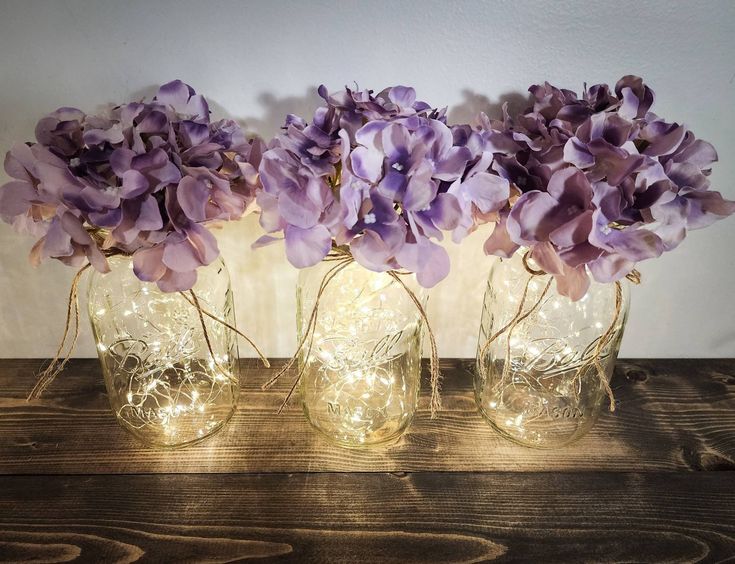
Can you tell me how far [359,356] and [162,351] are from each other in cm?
27

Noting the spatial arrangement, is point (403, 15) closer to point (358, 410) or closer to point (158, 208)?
point (158, 208)

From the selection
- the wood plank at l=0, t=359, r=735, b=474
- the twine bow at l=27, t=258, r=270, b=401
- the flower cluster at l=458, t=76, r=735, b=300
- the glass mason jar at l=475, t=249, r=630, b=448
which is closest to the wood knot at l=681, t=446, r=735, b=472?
the wood plank at l=0, t=359, r=735, b=474

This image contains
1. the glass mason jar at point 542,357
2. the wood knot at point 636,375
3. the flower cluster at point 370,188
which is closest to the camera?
the flower cluster at point 370,188

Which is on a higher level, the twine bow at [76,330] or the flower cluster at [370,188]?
the flower cluster at [370,188]

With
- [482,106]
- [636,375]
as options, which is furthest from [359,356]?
[636,375]

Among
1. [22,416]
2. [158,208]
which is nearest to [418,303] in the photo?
[158,208]

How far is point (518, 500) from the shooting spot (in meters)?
0.71

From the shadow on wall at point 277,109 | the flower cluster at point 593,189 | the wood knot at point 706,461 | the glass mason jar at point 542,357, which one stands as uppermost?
the shadow on wall at point 277,109

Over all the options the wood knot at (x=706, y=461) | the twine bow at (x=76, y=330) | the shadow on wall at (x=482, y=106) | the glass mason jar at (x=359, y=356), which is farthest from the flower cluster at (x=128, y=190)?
the wood knot at (x=706, y=461)

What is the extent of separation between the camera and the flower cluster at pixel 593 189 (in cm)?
59

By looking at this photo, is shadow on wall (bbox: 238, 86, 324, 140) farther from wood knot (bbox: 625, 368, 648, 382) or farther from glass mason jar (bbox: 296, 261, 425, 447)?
wood knot (bbox: 625, 368, 648, 382)

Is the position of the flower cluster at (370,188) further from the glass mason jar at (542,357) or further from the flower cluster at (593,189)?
the glass mason jar at (542,357)

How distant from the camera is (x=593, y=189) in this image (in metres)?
0.59

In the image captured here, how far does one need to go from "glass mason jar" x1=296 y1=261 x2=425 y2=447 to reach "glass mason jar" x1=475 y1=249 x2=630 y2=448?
0.38 ft
